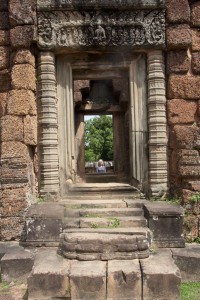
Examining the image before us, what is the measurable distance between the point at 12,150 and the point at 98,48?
217cm

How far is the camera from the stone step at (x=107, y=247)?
11.9ft

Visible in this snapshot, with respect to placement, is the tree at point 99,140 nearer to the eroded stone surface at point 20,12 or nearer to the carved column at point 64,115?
the carved column at point 64,115

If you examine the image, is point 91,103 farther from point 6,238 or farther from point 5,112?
point 6,238

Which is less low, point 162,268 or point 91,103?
point 91,103

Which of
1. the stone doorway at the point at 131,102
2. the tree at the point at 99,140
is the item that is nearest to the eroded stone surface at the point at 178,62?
the stone doorway at the point at 131,102

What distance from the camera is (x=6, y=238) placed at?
15.2 ft

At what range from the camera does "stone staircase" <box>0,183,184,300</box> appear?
11.0 ft

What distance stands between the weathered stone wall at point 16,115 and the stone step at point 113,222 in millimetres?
1013

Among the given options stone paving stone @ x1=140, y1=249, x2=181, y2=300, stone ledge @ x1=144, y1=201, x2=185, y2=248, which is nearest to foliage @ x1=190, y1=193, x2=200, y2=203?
stone ledge @ x1=144, y1=201, x2=185, y2=248

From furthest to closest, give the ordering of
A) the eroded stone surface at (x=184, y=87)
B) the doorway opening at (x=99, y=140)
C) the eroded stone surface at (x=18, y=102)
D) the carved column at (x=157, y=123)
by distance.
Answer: the doorway opening at (x=99, y=140)
the carved column at (x=157, y=123)
the eroded stone surface at (x=184, y=87)
the eroded stone surface at (x=18, y=102)

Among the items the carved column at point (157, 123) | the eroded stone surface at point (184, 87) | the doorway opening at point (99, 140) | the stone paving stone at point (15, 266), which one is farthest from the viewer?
the doorway opening at point (99, 140)

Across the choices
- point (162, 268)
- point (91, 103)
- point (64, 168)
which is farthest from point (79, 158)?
point (162, 268)

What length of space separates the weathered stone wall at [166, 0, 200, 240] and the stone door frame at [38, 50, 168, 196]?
0.17 metres

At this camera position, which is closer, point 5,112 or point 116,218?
point 116,218
